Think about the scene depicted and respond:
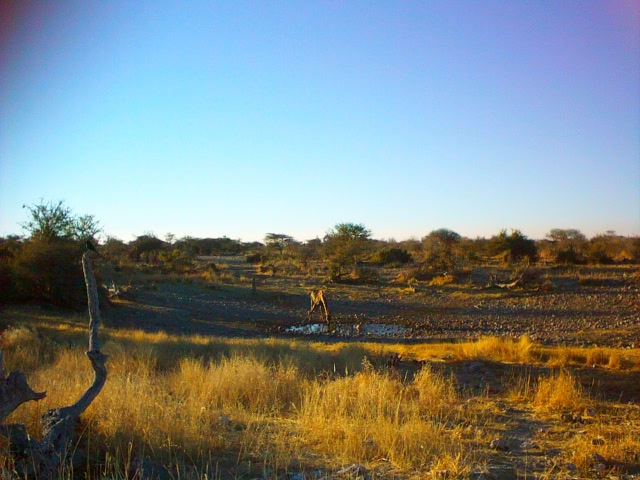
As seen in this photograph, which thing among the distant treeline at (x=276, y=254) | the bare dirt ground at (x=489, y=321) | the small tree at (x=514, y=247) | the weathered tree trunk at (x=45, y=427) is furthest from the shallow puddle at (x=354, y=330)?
the small tree at (x=514, y=247)

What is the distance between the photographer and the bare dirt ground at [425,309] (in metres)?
19.6

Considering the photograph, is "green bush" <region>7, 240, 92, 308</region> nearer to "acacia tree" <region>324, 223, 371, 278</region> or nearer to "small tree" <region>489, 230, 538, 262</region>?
"acacia tree" <region>324, 223, 371, 278</region>

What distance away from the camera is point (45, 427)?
4.60m

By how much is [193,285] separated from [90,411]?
29959 mm

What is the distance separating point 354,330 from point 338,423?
51.8 ft

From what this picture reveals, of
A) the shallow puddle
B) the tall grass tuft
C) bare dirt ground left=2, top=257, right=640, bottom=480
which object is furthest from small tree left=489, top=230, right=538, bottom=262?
the tall grass tuft

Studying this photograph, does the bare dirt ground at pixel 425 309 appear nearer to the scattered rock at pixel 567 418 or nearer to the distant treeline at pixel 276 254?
the distant treeline at pixel 276 254

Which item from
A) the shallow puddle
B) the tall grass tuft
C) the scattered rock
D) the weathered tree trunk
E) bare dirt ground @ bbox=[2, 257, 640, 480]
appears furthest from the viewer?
the shallow puddle

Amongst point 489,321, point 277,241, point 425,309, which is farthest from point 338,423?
point 277,241

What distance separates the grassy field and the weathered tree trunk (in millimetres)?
126

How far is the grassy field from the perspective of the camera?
16.1 ft

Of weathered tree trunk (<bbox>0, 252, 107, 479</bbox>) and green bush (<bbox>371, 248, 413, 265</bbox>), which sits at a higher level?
green bush (<bbox>371, 248, 413, 265</bbox>)

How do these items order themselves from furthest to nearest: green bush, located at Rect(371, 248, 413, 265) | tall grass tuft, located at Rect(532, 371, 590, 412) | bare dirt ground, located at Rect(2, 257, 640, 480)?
green bush, located at Rect(371, 248, 413, 265)
tall grass tuft, located at Rect(532, 371, 590, 412)
bare dirt ground, located at Rect(2, 257, 640, 480)

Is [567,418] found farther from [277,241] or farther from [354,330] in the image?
[277,241]
